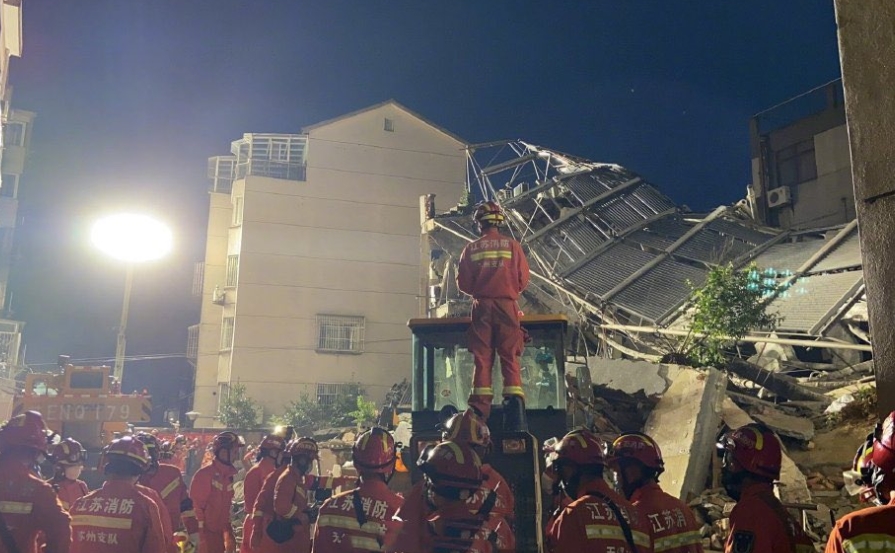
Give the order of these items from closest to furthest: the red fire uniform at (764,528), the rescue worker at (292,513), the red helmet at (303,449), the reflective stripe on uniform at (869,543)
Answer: the reflective stripe on uniform at (869,543), the red fire uniform at (764,528), the rescue worker at (292,513), the red helmet at (303,449)

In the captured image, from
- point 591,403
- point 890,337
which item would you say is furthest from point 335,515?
point 591,403

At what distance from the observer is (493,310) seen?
6781 mm

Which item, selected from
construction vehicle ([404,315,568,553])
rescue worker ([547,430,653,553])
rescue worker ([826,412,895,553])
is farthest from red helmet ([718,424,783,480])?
construction vehicle ([404,315,568,553])

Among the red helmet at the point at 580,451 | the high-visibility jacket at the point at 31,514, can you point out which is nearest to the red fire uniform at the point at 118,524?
the high-visibility jacket at the point at 31,514

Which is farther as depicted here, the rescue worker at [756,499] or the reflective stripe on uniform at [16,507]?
the reflective stripe on uniform at [16,507]

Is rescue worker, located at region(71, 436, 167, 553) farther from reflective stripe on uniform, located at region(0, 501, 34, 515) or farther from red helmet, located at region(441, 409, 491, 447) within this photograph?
red helmet, located at region(441, 409, 491, 447)

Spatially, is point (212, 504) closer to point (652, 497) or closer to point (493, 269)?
point (493, 269)

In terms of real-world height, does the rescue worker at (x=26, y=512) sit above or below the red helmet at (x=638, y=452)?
below

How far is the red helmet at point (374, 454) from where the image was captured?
4.89 meters

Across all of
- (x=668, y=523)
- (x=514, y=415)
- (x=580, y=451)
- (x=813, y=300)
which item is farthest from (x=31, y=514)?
(x=813, y=300)

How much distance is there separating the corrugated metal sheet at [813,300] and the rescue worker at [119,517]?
51.3 feet

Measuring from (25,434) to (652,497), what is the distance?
439 centimetres

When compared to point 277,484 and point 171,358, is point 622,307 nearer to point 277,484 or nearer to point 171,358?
point 277,484

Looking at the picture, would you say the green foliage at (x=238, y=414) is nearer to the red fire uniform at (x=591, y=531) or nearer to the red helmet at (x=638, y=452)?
the red helmet at (x=638, y=452)
